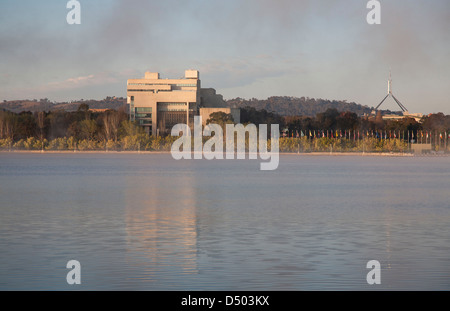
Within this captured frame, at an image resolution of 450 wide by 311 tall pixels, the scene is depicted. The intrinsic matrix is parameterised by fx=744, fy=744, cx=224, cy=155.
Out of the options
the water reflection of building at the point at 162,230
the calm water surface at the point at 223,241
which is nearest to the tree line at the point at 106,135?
the water reflection of building at the point at 162,230

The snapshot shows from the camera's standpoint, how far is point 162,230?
74.6ft

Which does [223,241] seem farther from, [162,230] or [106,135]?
[106,135]

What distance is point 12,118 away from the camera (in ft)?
552

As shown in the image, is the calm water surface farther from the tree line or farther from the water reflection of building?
the tree line

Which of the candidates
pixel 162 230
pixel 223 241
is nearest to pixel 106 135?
pixel 162 230

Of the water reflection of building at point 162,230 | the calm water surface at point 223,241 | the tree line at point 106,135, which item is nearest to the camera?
the calm water surface at point 223,241

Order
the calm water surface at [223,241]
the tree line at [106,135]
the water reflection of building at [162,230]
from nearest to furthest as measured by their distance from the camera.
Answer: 1. the calm water surface at [223,241]
2. the water reflection of building at [162,230]
3. the tree line at [106,135]

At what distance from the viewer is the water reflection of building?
16.5m

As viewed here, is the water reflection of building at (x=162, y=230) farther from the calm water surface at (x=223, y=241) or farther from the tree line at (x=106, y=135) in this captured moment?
the tree line at (x=106, y=135)

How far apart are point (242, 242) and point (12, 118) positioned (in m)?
156

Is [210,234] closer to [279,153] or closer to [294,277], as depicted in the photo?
[294,277]

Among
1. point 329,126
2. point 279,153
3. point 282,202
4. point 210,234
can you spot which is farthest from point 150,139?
point 210,234

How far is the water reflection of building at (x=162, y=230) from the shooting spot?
16547 mm
